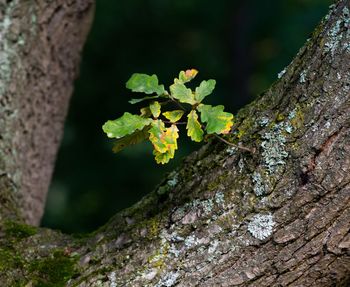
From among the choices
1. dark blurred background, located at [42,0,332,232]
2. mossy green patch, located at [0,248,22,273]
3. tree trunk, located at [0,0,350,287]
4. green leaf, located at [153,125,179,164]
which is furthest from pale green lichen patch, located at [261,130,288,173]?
dark blurred background, located at [42,0,332,232]

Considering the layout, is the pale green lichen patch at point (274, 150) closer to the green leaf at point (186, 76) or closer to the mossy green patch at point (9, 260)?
the green leaf at point (186, 76)

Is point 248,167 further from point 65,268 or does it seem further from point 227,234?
point 65,268

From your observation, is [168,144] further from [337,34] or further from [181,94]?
[337,34]

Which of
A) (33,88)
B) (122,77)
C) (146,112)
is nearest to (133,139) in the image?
(146,112)

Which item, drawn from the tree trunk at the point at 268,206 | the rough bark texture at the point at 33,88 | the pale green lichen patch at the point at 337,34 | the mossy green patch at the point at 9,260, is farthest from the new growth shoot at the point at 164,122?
the rough bark texture at the point at 33,88

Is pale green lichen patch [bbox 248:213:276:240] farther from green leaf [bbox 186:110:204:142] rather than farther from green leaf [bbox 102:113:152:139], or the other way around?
green leaf [bbox 102:113:152:139]

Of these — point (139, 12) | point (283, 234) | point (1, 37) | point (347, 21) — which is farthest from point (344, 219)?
point (139, 12)

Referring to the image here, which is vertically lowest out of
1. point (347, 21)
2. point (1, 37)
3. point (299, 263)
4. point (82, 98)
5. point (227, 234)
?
point (299, 263)
